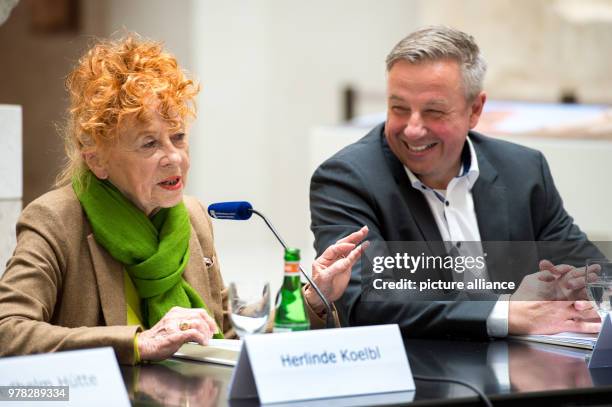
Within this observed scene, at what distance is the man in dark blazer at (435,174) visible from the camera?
2.87 metres

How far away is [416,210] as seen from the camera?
291cm

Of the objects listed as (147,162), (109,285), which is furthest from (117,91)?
(109,285)

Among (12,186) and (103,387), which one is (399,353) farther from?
(12,186)

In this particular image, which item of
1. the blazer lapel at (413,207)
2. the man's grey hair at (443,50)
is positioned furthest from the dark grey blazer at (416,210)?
the man's grey hair at (443,50)

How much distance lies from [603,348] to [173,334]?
895 mm

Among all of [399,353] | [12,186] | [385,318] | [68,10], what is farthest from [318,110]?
[399,353]

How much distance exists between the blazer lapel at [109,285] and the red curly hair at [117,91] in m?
0.21

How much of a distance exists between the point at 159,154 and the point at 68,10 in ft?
22.5

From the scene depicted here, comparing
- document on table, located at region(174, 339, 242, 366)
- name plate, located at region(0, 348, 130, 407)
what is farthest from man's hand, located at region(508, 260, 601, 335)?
name plate, located at region(0, 348, 130, 407)

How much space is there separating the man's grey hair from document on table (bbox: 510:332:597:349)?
34.6 inches

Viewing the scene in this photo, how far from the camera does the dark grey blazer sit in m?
2.49

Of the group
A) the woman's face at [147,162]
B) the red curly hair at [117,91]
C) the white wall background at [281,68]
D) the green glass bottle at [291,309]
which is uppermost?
the red curly hair at [117,91]

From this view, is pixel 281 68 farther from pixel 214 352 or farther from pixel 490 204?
pixel 214 352

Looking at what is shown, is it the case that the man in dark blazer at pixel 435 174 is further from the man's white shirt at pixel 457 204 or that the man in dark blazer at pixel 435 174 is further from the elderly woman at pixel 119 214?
the elderly woman at pixel 119 214
